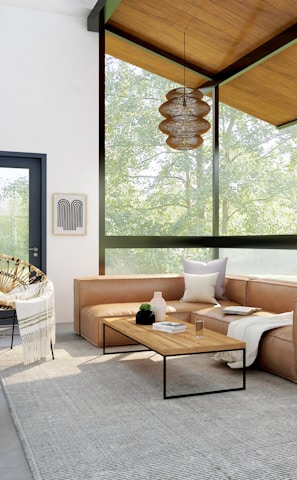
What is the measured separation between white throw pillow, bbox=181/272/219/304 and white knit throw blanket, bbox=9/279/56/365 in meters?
1.63

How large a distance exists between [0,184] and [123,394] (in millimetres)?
3506

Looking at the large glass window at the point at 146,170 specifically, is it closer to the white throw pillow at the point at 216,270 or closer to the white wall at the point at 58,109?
the white wall at the point at 58,109

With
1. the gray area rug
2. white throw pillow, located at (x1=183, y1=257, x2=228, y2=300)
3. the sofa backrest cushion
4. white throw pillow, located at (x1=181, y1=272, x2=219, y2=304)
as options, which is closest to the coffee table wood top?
the gray area rug

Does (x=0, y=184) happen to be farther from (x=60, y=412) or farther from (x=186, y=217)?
(x=60, y=412)

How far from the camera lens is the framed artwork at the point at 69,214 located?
6344 mm

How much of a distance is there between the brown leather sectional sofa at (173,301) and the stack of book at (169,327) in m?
0.64

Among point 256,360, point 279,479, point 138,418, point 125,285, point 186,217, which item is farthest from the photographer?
point 186,217

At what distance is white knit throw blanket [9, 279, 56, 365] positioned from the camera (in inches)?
168

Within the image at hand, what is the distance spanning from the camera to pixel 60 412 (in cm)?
312

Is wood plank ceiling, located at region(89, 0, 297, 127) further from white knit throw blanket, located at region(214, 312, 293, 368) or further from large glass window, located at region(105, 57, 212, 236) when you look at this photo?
white knit throw blanket, located at region(214, 312, 293, 368)

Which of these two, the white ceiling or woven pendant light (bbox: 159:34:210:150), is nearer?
woven pendant light (bbox: 159:34:210:150)

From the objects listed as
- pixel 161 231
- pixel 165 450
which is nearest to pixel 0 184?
pixel 161 231

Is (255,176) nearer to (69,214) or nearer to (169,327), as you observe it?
(69,214)

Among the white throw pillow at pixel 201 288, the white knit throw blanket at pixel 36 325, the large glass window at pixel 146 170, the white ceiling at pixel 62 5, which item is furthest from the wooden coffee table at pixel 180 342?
the white ceiling at pixel 62 5
